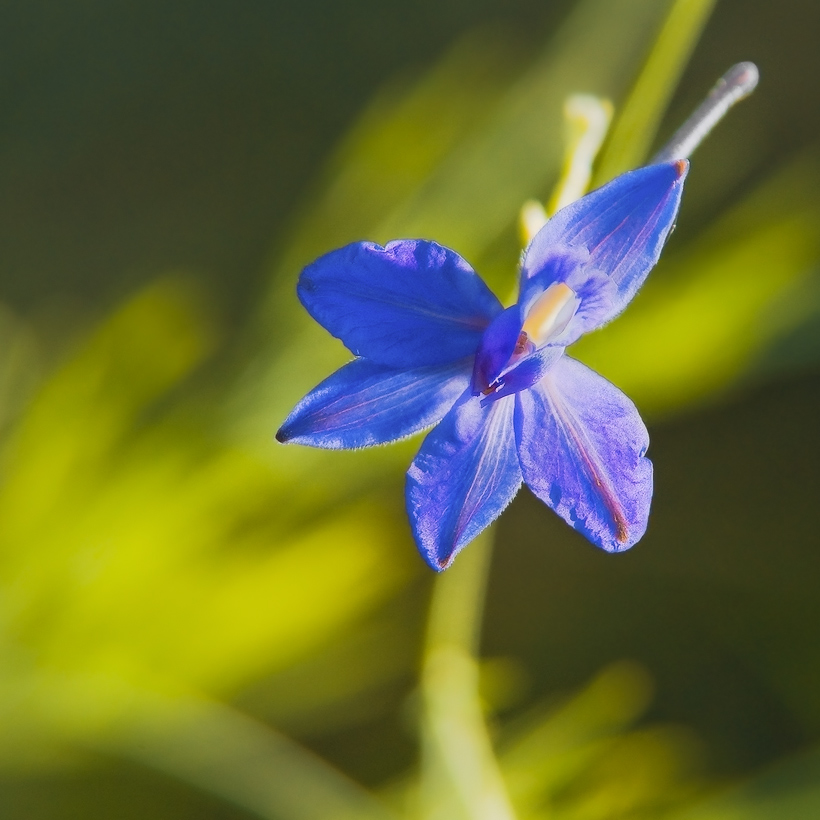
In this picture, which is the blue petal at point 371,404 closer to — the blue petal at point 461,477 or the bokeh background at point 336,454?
the blue petal at point 461,477

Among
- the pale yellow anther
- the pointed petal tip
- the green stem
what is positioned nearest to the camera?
the pointed petal tip

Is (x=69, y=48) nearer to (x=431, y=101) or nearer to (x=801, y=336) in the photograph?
(x=431, y=101)

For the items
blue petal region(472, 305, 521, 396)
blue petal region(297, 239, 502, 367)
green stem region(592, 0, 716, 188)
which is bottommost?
blue petal region(472, 305, 521, 396)

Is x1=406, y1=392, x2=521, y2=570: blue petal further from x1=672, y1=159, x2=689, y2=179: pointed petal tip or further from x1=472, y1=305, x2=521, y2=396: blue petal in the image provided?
x1=672, y1=159, x2=689, y2=179: pointed petal tip

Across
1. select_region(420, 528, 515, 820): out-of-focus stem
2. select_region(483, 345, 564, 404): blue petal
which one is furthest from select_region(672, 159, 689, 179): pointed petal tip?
select_region(420, 528, 515, 820): out-of-focus stem

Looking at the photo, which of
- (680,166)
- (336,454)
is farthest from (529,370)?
(336,454)

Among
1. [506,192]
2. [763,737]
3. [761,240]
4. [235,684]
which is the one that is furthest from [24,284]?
[763,737]

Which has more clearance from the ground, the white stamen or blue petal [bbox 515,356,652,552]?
the white stamen
